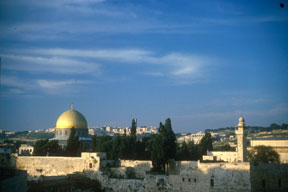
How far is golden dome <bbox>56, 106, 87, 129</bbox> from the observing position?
53.0 m

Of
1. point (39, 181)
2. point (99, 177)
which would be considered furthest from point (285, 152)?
point (39, 181)

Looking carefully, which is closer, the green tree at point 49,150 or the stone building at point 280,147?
the stone building at point 280,147

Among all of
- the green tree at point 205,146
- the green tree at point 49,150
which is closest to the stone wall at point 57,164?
the green tree at point 49,150

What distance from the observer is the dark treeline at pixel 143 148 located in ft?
111

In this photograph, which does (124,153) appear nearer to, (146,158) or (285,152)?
(146,158)

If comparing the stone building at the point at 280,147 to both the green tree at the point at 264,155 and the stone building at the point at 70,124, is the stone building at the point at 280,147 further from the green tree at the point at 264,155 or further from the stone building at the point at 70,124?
the stone building at the point at 70,124

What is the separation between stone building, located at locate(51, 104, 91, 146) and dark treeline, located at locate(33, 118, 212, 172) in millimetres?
8444

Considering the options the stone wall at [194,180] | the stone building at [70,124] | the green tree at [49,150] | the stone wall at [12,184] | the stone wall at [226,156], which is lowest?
the stone wall at [194,180]

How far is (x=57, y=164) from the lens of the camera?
1444 inches

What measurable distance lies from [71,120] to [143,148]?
16.6m

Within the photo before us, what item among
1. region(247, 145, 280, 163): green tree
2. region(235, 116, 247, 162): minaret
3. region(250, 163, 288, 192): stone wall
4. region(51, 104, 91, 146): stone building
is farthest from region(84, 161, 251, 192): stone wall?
region(51, 104, 91, 146): stone building

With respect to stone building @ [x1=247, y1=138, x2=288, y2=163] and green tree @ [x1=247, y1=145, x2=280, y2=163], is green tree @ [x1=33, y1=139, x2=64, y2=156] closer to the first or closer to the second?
green tree @ [x1=247, y1=145, x2=280, y2=163]

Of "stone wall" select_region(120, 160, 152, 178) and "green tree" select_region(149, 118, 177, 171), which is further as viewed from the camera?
"stone wall" select_region(120, 160, 152, 178)

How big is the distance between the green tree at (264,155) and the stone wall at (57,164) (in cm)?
1403
